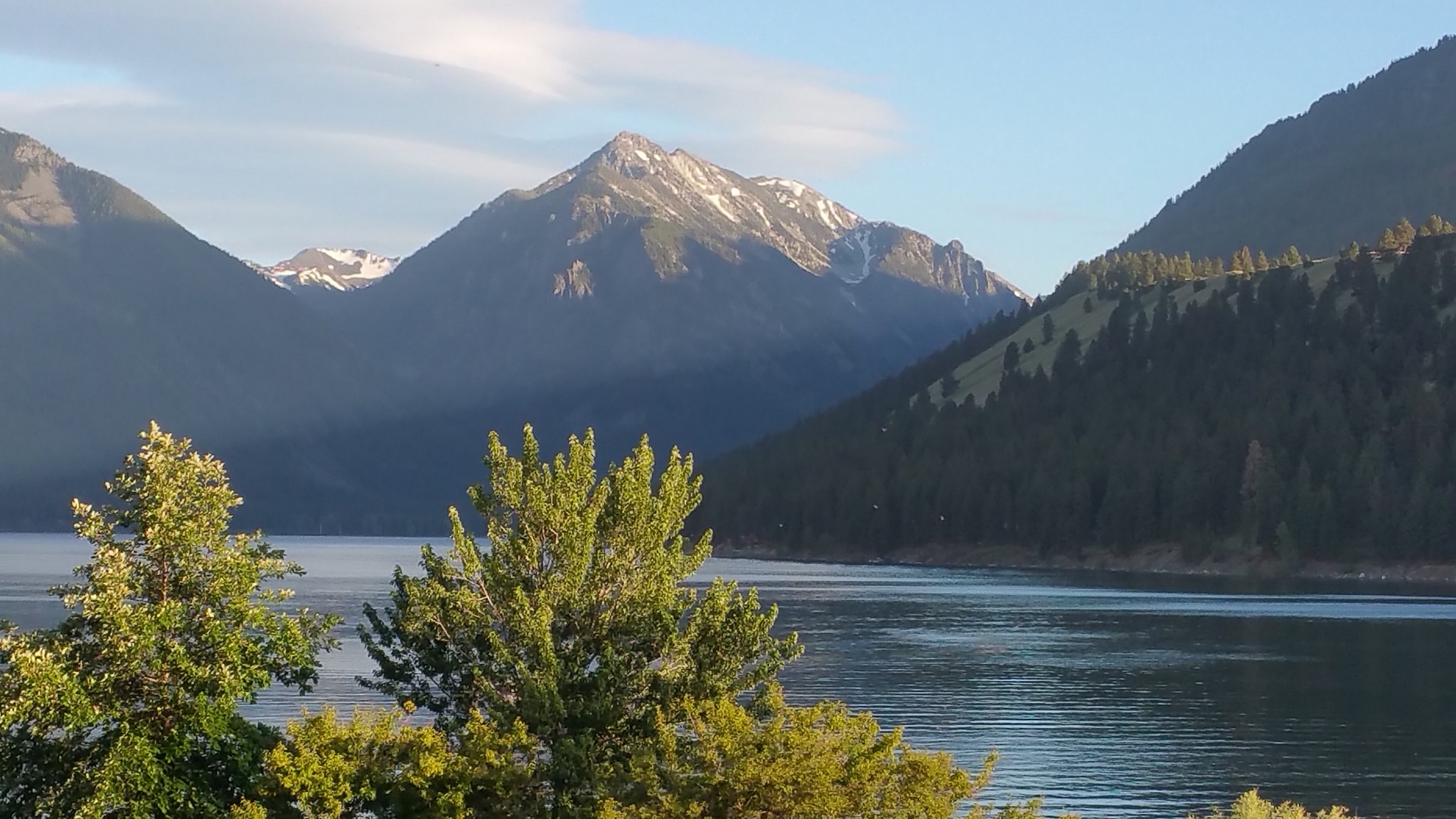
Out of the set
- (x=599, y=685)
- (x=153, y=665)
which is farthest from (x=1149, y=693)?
(x=153, y=665)

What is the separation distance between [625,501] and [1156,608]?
487 ft

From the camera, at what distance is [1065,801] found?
→ 73.8 metres

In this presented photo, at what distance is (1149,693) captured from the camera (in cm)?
11206

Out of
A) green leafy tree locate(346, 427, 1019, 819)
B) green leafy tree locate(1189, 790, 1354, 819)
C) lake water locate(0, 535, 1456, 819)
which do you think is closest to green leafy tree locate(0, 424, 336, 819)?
green leafy tree locate(346, 427, 1019, 819)

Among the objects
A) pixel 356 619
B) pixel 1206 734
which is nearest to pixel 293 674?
pixel 1206 734

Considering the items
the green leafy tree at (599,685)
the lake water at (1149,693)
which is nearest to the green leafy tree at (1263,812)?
the green leafy tree at (599,685)

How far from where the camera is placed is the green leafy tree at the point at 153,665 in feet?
121

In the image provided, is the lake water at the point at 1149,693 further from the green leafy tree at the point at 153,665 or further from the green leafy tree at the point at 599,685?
the green leafy tree at the point at 153,665

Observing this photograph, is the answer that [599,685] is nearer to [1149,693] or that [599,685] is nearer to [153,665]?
[153,665]

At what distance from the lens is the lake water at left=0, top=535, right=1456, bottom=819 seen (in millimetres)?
79938

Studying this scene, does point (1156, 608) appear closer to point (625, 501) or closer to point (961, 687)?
point (961, 687)

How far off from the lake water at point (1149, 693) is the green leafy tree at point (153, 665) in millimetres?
41164

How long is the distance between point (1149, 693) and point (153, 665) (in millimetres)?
84250

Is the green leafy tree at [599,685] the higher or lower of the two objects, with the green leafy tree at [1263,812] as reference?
higher
